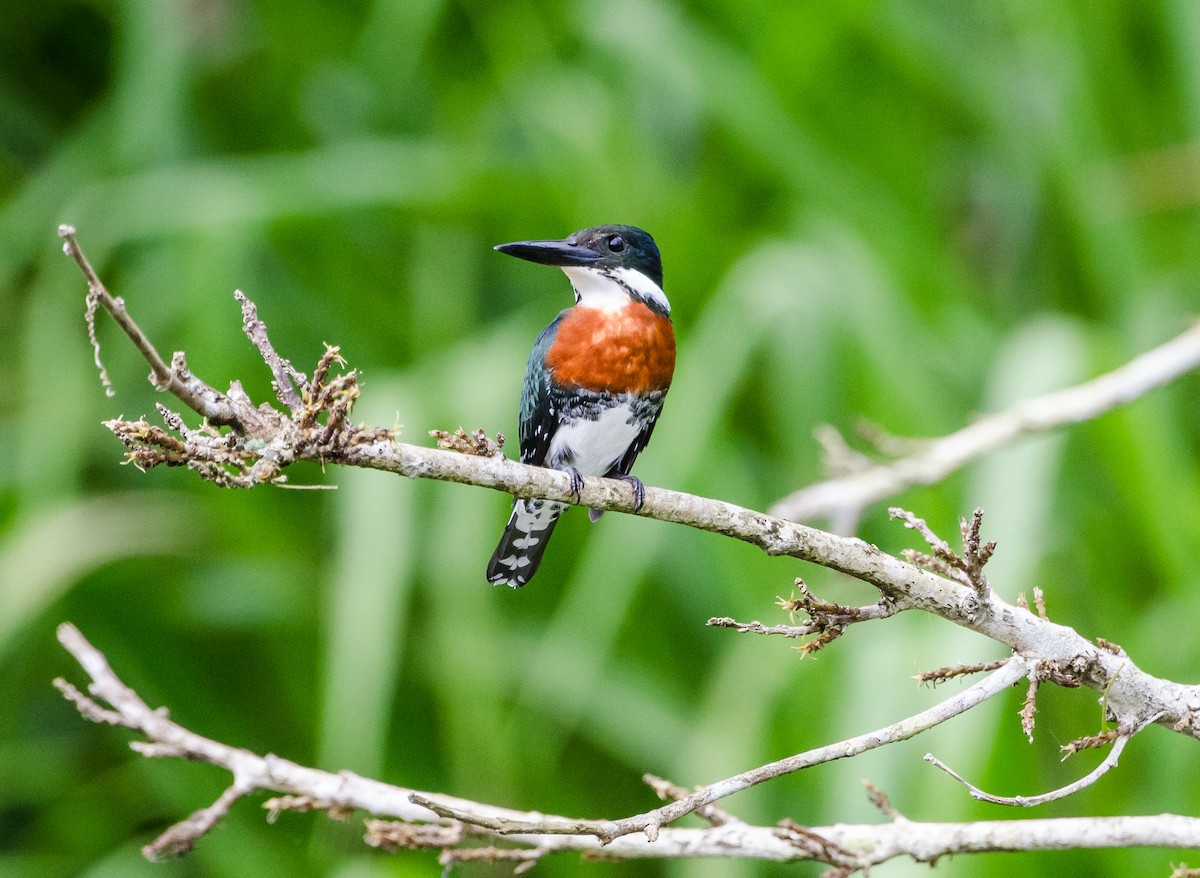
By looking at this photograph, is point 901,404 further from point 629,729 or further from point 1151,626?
point 629,729

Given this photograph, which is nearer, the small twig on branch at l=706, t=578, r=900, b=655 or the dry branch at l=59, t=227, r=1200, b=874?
the dry branch at l=59, t=227, r=1200, b=874

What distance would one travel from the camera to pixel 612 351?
236 centimetres

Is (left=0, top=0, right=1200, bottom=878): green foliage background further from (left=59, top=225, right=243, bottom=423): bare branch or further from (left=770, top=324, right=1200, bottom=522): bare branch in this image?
(left=59, top=225, right=243, bottom=423): bare branch

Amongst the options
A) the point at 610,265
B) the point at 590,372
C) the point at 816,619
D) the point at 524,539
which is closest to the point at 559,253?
the point at 610,265

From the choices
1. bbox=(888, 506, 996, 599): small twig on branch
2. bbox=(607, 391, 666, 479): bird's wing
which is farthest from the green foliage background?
bbox=(888, 506, 996, 599): small twig on branch

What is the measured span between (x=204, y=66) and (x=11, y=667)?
2.36 metres

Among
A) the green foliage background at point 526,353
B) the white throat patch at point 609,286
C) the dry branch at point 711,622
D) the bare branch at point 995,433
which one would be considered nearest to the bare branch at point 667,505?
the dry branch at point 711,622

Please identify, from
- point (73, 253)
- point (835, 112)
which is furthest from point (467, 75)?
point (73, 253)

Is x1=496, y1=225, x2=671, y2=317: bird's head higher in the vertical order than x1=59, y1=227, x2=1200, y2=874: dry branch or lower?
higher

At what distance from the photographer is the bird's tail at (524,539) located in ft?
7.81

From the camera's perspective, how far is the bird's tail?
2381 millimetres

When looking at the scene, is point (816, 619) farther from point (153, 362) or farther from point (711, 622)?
point (153, 362)

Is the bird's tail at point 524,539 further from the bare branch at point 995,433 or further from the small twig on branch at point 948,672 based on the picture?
the small twig on branch at point 948,672

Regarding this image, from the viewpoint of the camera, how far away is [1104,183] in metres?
4.07
